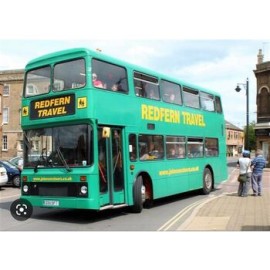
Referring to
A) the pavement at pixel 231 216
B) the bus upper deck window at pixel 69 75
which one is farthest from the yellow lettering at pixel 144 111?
the pavement at pixel 231 216

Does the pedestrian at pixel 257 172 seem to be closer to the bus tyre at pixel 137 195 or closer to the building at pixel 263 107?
the bus tyre at pixel 137 195

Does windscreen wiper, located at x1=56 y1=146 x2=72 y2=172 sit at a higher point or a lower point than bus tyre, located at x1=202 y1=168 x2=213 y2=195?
higher

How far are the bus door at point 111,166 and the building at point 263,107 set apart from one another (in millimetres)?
31130

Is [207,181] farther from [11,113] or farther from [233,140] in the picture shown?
[233,140]

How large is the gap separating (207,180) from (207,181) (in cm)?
4

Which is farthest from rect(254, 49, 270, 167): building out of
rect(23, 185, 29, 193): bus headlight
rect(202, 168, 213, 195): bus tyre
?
rect(23, 185, 29, 193): bus headlight

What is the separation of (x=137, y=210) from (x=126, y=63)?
393cm

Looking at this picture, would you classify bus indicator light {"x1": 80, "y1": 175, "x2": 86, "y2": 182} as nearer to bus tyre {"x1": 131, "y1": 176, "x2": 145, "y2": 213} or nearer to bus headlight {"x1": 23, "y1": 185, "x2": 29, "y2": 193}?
bus headlight {"x1": 23, "y1": 185, "x2": 29, "y2": 193}

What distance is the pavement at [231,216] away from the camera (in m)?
9.32

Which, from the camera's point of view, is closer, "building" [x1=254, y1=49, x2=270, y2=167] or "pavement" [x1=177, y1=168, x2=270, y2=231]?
"pavement" [x1=177, y1=168, x2=270, y2=231]

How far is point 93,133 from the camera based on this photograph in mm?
9891

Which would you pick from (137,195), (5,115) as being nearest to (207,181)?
(137,195)

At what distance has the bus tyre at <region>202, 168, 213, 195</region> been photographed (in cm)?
1659

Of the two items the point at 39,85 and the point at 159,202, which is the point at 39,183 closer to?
the point at 39,85
